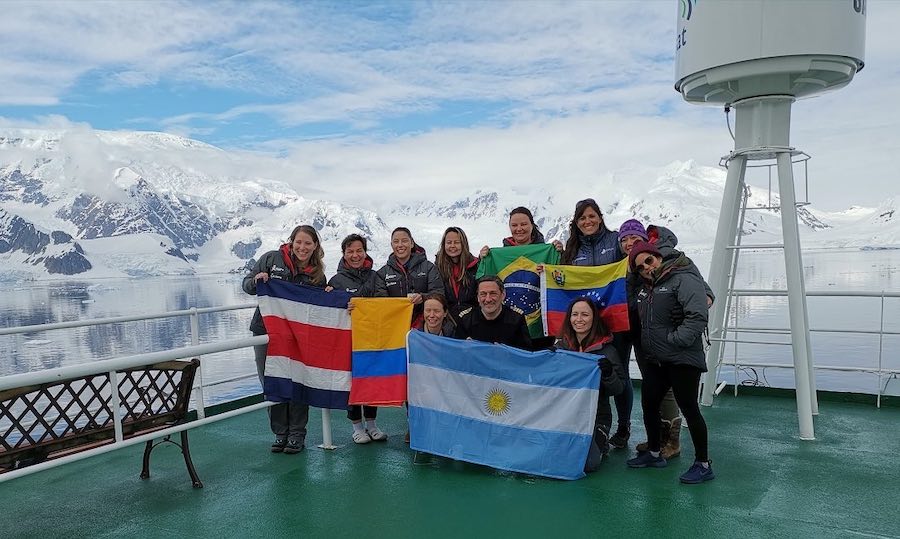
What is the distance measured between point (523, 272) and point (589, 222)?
0.78 m

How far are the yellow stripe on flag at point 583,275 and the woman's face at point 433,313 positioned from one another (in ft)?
2.97

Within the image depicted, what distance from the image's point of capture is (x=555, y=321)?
209 inches

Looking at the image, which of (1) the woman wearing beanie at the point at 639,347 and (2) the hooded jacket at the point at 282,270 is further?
(2) the hooded jacket at the point at 282,270

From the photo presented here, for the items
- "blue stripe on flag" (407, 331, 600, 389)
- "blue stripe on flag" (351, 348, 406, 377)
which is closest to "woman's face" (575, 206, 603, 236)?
"blue stripe on flag" (407, 331, 600, 389)

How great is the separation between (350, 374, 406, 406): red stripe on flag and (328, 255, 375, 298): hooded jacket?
678 millimetres

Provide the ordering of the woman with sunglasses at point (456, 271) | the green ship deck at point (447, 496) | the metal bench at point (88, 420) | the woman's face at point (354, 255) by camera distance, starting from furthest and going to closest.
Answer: the woman with sunglasses at point (456, 271), the woman's face at point (354, 255), the green ship deck at point (447, 496), the metal bench at point (88, 420)

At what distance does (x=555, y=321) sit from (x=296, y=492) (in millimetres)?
2316

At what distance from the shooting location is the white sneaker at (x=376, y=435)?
5453 millimetres

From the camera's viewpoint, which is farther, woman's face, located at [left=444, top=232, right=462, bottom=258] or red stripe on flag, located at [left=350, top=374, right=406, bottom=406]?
woman's face, located at [left=444, top=232, right=462, bottom=258]

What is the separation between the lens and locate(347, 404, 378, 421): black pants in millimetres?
5332

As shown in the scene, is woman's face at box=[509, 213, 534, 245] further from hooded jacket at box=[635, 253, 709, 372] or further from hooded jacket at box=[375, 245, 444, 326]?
hooded jacket at box=[635, 253, 709, 372]

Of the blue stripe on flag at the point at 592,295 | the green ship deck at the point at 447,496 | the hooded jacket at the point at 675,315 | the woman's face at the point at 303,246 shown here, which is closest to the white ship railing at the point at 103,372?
the green ship deck at the point at 447,496

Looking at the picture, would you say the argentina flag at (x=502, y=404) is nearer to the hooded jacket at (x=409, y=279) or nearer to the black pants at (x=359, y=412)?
the hooded jacket at (x=409, y=279)

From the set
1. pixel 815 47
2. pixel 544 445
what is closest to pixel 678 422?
pixel 544 445
